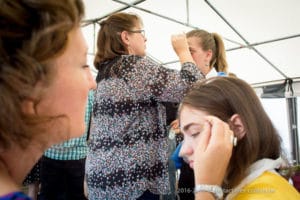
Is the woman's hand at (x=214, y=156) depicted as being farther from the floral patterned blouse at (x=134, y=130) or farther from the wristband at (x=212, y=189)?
the floral patterned blouse at (x=134, y=130)

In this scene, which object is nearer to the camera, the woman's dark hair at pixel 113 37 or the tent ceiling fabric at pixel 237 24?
the woman's dark hair at pixel 113 37

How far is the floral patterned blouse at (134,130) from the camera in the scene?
1247 mm

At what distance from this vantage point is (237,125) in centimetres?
100

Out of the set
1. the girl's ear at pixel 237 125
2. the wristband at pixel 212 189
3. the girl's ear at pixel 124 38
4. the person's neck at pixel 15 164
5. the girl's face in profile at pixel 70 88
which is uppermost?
the girl's ear at pixel 124 38

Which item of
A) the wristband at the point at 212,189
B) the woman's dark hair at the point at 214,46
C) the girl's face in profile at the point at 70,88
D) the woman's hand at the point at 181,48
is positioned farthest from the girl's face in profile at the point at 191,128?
the woman's dark hair at the point at 214,46

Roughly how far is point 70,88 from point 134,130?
2.26 ft

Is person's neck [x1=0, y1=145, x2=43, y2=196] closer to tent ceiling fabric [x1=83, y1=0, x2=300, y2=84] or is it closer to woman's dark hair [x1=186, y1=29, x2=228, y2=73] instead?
woman's dark hair [x1=186, y1=29, x2=228, y2=73]

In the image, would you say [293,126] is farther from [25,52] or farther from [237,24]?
[25,52]

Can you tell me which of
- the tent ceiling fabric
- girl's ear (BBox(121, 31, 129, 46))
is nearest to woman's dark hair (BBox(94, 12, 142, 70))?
girl's ear (BBox(121, 31, 129, 46))

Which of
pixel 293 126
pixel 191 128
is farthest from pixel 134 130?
pixel 293 126

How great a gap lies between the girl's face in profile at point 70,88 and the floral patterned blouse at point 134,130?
0.61m

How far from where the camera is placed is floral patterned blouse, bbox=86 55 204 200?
1.25 m

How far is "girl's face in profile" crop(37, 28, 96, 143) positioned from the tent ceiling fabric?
9.35 feet

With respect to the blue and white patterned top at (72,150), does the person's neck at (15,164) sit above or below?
above
